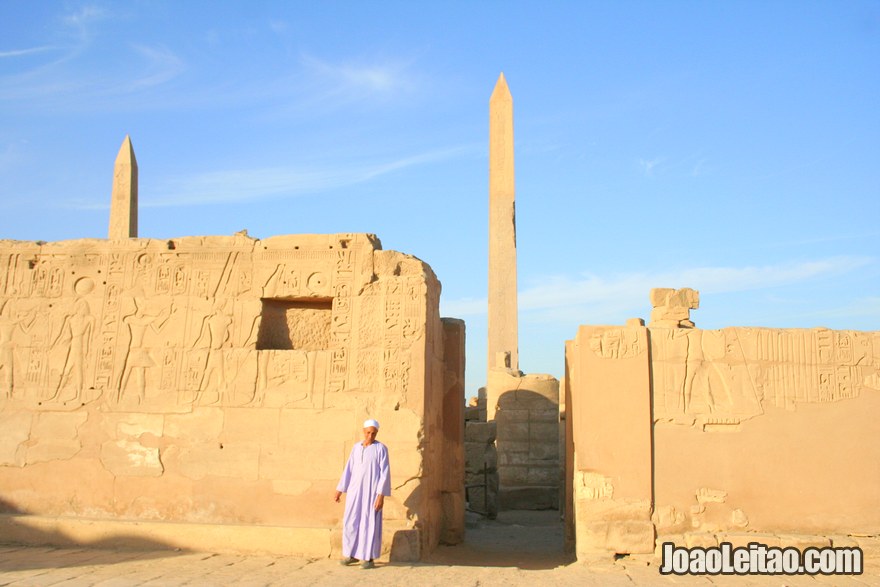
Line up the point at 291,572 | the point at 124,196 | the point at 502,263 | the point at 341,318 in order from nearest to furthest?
the point at 291,572 < the point at 341,318 < the point at 502,263 < the point at 124,196

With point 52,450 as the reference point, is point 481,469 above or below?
below

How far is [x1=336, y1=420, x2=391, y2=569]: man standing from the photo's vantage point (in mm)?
6176

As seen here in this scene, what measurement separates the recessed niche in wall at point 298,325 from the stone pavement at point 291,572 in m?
1.87

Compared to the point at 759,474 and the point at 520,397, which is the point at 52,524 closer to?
the point at 759,474

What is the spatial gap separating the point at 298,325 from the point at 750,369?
3.90 meters

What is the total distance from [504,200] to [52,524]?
1115 cm

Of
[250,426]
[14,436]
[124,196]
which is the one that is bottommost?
[14,436]

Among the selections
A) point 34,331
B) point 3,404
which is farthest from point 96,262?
point 3,404

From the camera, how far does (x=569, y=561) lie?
24.5 feet

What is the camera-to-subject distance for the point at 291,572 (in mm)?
5945

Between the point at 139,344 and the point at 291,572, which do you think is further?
the point at 139,344

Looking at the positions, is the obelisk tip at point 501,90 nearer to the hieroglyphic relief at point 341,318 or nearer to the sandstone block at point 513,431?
the sandstone block at point 513,431

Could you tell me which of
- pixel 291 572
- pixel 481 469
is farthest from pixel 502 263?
pixel 291 572

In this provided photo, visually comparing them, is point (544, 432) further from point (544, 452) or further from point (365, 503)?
point (365, 503)
